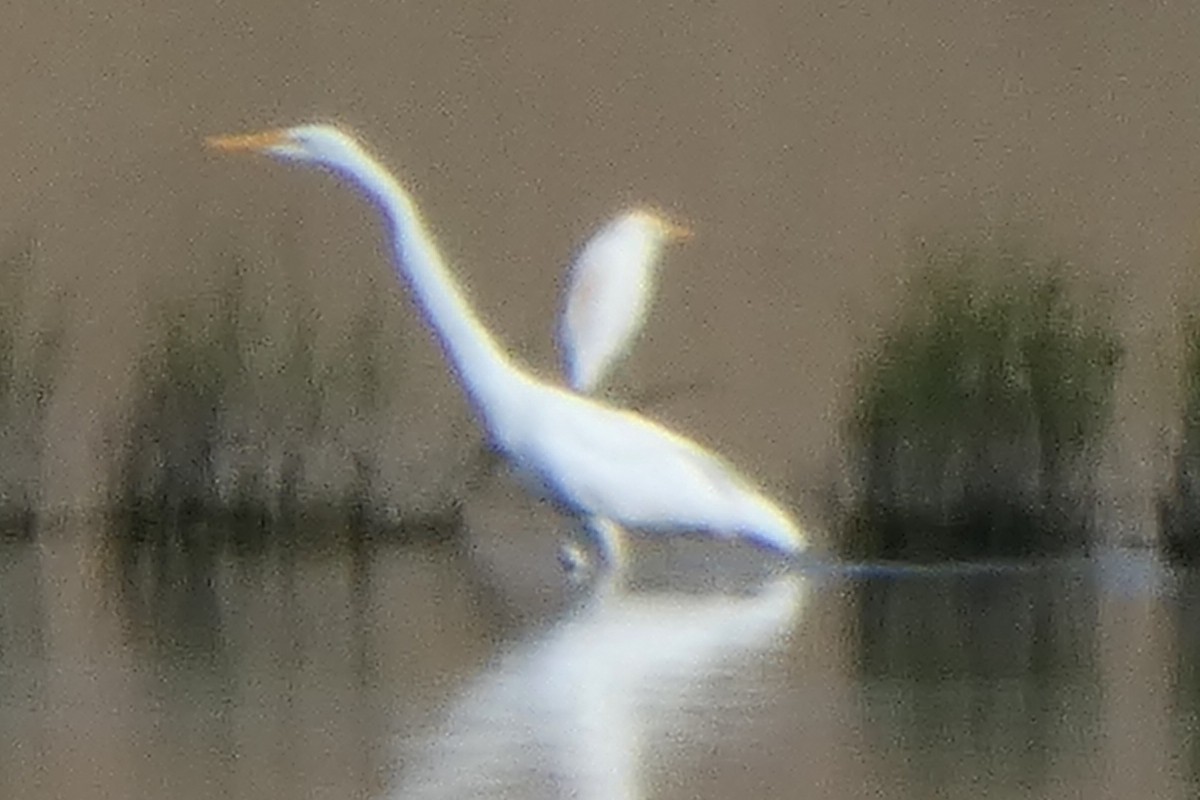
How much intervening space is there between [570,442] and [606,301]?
9 centimetres

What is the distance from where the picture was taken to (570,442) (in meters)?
0.92

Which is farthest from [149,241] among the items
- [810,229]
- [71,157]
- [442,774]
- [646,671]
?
[442,774]

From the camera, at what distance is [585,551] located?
3.26 feet

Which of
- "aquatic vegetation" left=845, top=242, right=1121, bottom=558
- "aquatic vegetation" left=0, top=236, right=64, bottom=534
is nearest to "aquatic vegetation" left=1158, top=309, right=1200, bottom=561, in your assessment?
"aquatic vegetation" left=845, top=242, right=1121, bottom=558

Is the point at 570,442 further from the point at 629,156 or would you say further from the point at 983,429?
the point at 629,156

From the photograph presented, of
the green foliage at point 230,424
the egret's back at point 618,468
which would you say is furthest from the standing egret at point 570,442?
the green foliage at point 230,424

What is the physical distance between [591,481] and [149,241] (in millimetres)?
460

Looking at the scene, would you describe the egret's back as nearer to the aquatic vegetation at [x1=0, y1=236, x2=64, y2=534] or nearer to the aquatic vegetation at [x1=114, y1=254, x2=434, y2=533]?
the aquatic vegetation at [x1=114, y1=254, x2=434, y2=533]

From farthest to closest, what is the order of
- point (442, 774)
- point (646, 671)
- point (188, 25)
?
point (188, 25) → point (646, 671) → point (442, 774)

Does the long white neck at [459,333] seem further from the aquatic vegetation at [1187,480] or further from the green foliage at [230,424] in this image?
the aquatic vegetation at [1187,480]

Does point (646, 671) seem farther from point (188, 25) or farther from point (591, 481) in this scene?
point (188, 25)

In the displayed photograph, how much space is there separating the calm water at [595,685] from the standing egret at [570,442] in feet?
0.11

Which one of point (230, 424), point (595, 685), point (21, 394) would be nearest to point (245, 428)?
point (230, 424)

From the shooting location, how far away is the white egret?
982mm
